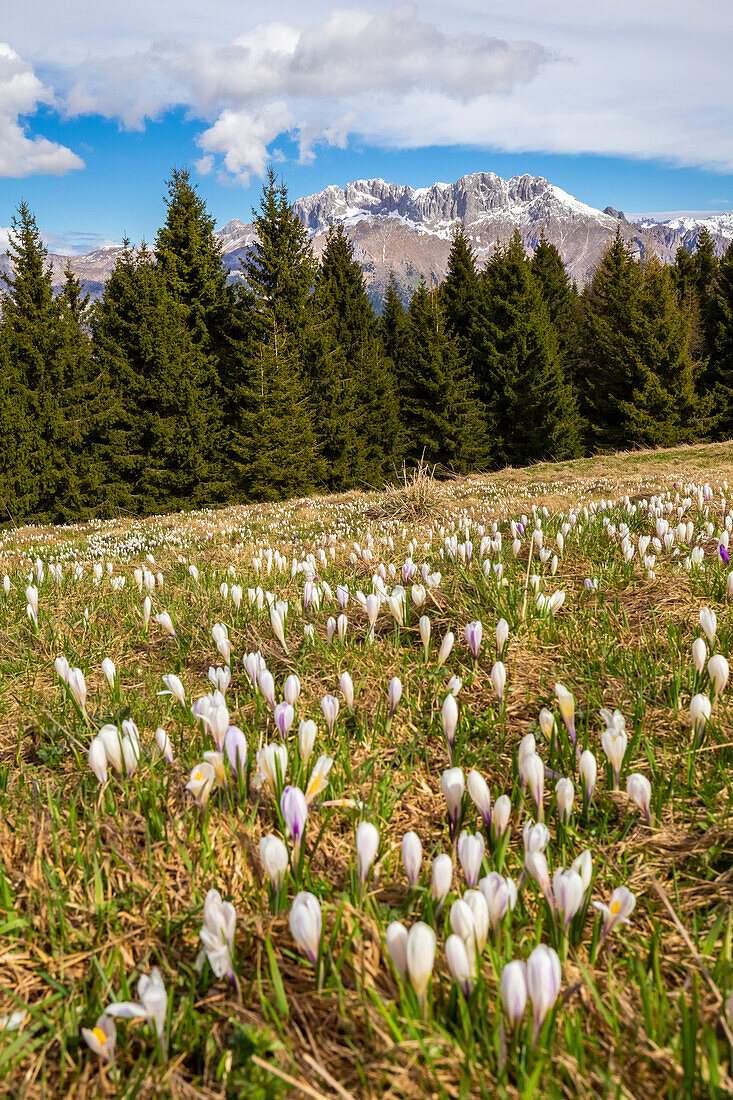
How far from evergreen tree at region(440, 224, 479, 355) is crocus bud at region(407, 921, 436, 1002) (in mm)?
37321

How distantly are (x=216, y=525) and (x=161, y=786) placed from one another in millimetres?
11582

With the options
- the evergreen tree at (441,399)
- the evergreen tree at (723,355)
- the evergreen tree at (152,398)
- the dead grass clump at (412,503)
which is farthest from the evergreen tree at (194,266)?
the evergreen tree at (723,355)

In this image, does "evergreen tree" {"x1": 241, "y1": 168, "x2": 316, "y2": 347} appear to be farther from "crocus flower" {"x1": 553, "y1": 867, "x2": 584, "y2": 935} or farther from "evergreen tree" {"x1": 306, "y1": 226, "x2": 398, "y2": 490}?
"crocus flower" {"x1": 553, "y1": 867, "x2": 584, "y2": 935}

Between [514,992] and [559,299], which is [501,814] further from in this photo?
[559,299]

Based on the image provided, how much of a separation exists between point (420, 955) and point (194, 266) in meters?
31.6

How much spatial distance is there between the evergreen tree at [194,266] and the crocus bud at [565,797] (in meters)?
29.2

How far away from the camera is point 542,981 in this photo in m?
1.02

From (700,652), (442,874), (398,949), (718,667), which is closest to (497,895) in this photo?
(442,874)

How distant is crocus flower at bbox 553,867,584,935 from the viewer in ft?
4.11

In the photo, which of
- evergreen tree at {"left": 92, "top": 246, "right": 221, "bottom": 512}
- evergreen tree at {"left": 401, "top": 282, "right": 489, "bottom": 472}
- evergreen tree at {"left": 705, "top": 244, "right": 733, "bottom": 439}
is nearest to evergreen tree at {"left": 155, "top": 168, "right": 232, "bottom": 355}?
evergreen tree at {"left": 92, "top": 246, "right": 221, "bottom": 512}

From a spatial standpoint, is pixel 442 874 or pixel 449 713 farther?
pixel 449 713

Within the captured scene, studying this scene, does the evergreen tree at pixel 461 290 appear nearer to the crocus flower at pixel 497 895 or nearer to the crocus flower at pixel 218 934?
the crocus flower at pixel 497 895

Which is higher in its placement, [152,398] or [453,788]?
[152,398]

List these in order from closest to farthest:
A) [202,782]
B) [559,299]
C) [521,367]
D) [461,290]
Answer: [202,782]
[521,367]
[461,290]
[559,299]
